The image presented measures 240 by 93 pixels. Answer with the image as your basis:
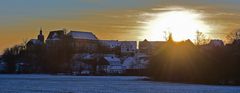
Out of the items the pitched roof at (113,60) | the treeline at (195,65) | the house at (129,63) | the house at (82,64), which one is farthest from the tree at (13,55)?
the treeline at (195,65)

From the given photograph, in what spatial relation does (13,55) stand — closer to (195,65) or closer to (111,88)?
(195,65)

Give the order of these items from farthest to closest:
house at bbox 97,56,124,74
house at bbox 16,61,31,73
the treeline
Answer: house at bbox 16,61,31,73 → house at bbox 97,56,124,74 → the treeline

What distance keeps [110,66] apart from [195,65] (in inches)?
3266

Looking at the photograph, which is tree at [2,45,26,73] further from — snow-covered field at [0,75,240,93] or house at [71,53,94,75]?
snow-covered field at [0,75,240,93]

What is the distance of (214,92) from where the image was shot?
2243 inches

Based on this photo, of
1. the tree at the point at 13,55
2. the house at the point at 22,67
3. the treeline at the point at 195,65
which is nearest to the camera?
the treeline at the point at 195,65

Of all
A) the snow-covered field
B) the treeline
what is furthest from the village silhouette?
the snow-covered field

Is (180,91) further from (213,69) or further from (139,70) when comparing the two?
(139,70)

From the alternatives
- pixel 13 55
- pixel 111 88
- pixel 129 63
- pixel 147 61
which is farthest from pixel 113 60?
pixel 111 88

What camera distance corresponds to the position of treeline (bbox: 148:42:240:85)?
8150 centimetres

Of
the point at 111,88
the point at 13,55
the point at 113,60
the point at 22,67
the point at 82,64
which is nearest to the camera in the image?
the point at 111,88

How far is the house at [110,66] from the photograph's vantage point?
538ft

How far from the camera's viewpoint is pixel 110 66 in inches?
6599

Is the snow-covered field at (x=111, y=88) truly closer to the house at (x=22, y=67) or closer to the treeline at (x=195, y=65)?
the treeline at (x=195, y=65)
